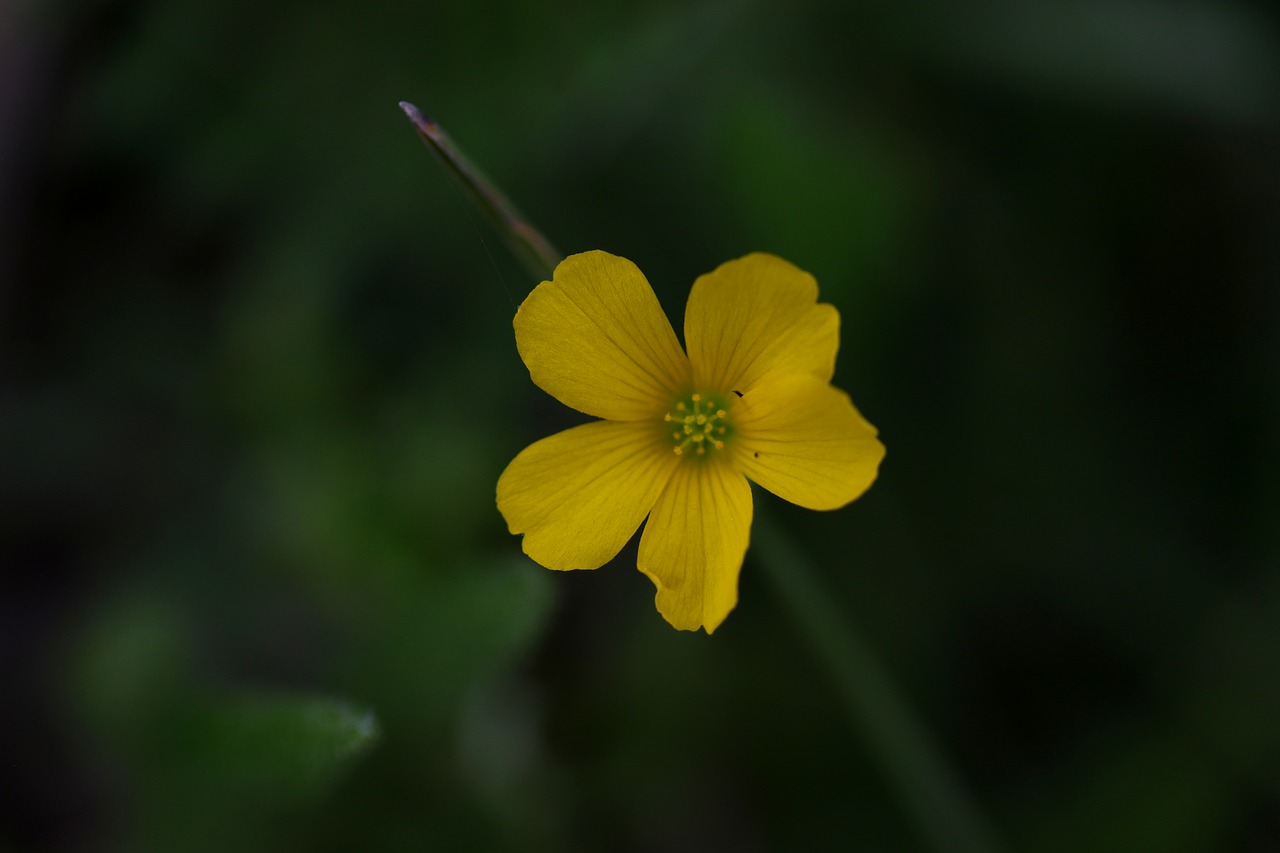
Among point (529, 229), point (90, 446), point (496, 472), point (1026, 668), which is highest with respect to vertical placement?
point (90, 446)

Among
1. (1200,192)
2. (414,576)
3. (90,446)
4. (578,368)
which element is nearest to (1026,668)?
(1200,192)

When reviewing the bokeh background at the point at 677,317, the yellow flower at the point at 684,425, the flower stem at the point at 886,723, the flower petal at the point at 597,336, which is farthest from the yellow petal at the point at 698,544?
the bokeh background at the point at 677,317

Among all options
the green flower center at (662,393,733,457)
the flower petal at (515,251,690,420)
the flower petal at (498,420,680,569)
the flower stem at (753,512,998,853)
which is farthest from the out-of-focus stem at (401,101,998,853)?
the flower petal at (515,251,690,420)

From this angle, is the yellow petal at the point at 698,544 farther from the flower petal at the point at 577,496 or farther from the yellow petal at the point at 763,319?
the yellow petal at the point at 763,319

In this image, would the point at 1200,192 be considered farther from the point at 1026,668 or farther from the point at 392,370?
the point at 392,370

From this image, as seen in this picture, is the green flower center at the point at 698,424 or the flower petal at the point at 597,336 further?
the green flower center at the point at 698,424

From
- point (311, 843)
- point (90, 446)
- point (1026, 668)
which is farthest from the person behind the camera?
point (90, 446)

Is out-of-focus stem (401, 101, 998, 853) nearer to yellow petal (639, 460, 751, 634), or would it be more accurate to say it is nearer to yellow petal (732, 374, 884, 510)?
yellow petal (639, 460, 751, 634)
